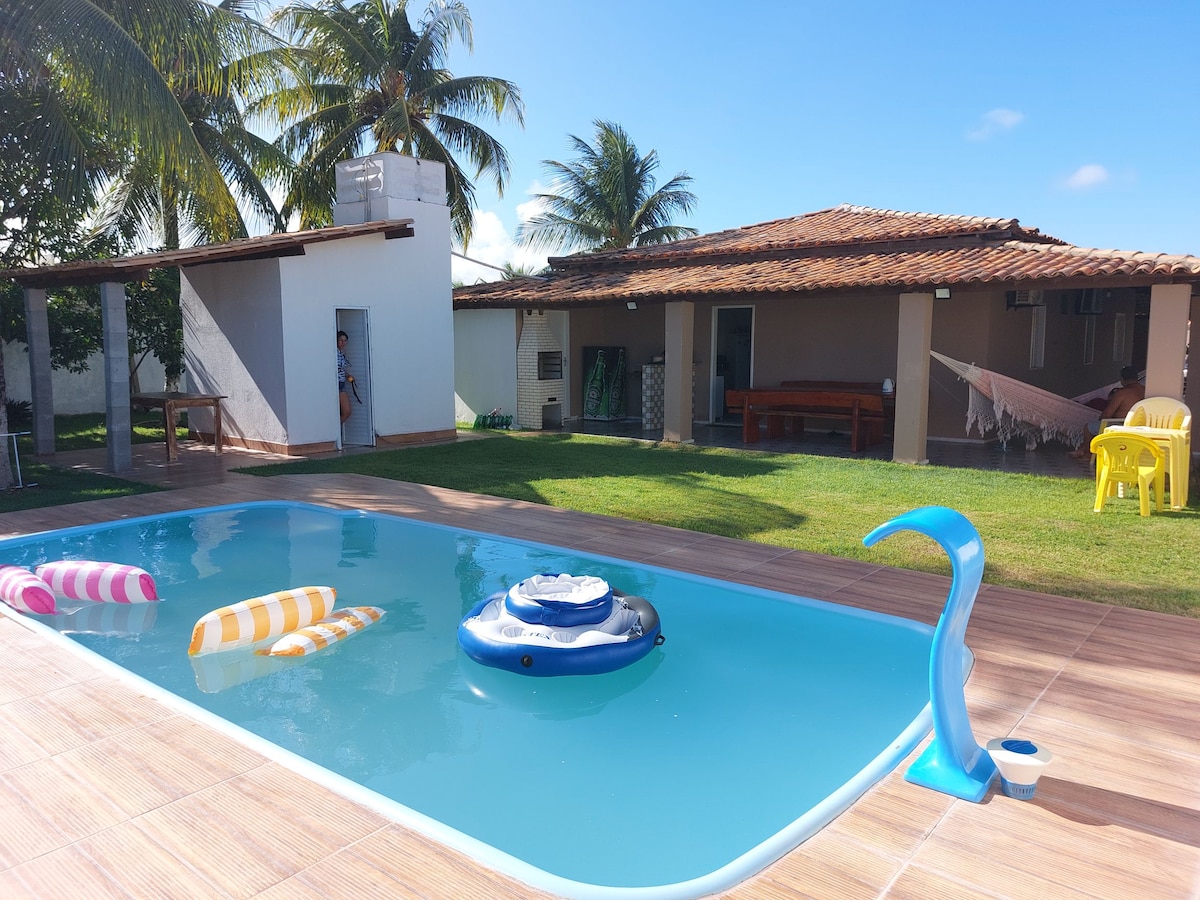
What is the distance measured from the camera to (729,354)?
17.2 m

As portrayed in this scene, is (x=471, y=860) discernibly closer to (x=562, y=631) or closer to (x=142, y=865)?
(x=142, y=865)

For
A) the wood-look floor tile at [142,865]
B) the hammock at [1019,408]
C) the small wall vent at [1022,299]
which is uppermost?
the small wall vent at [1022,299]

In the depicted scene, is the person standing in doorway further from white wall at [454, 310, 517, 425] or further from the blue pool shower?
the blue pool shower

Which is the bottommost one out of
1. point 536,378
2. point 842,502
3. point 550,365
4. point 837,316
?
point 842,502

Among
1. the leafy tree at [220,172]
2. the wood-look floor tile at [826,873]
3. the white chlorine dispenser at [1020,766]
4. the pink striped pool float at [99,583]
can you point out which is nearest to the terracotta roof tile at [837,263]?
the leafy tree at [220,172]

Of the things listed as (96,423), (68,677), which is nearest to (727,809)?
(68,677)

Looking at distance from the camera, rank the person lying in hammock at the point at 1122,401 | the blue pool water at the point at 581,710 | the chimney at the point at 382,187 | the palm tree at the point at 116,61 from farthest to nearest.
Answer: the chimney at the point at 382,187
the person lying in hammock at the point at 1122,401
the palm tree at the point at 116,61
the blue pool water at the point at 581,710

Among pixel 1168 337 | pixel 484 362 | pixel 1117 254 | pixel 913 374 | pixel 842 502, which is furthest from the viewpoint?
pixel 484 362

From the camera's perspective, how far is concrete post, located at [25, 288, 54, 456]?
40.9 feet

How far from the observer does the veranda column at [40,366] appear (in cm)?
1245

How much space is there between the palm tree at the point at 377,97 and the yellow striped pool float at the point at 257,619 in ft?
53.1

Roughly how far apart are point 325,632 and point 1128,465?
791cm

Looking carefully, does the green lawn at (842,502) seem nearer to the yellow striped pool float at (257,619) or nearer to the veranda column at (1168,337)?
the veranda column at (1168,337)

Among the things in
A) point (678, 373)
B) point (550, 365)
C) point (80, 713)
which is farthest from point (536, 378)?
point (80, 713)
